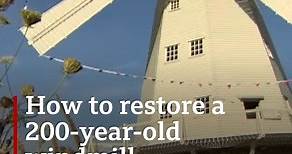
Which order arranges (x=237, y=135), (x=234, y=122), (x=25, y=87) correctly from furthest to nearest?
(x=234, y=122), (x=237, y=135), (x=25, y=87)

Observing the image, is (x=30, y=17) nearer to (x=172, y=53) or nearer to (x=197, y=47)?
(x=197, y=47)

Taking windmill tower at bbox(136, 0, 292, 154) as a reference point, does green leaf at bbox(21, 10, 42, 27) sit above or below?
below

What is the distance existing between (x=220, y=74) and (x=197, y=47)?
1.56 m

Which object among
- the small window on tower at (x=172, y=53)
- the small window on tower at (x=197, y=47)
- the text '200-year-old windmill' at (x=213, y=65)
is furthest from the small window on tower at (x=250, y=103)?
the small window on tower at (x=172, y=53)

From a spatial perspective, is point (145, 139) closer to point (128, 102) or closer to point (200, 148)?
point (200, 148)

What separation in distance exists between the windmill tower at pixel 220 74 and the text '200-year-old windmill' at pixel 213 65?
0.04 metres

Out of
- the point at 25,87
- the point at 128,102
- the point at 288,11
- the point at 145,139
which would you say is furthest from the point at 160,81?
Answer: the point at 25,87

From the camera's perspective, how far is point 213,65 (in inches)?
801

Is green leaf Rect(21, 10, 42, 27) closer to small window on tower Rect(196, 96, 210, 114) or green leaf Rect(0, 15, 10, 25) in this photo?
green leaf Rect(0, 15, 10, 25)

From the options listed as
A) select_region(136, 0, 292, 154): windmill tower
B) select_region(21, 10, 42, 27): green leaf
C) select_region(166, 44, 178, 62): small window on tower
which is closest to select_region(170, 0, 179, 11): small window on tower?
select_region(136, 0, 292, 154): windmill tower

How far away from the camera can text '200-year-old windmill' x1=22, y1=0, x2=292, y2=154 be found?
18.8 m

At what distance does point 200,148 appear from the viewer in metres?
18.5

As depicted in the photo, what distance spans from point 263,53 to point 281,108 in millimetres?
2309

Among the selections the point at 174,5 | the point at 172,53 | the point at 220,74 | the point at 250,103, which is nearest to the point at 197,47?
the point at 172,53
